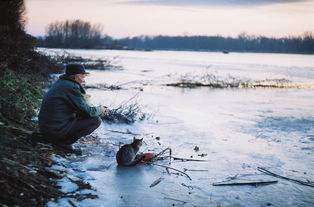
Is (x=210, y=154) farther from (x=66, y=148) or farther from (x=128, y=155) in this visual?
(x=66, y=148)

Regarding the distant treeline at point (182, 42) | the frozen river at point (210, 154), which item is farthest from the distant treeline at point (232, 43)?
the frozen river at point (210, 154)

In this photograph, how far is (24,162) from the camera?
4031 millimetres

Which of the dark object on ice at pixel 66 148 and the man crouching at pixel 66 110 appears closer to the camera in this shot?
the man crouching at pixel 66 110

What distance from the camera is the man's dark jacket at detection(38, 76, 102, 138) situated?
4637mm

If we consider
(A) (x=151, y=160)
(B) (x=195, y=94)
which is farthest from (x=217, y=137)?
(B) (x=195, y=94)

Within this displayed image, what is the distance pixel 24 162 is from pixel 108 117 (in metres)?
4.47

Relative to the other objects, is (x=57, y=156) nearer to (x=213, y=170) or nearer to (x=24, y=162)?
(x=24, y=162)

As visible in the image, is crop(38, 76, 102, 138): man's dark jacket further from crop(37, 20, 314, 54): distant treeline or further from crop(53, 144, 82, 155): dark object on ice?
crop(37, 20, 314, 54): distant treeline

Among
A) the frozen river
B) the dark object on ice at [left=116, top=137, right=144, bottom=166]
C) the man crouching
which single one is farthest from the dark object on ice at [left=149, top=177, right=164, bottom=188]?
the man crouching

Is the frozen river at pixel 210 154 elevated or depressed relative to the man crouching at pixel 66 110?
depressed

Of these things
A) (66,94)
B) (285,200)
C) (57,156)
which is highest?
(66,94)

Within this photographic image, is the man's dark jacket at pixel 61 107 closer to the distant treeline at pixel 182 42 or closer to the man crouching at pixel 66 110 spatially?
the man crouching at pixel 66 110

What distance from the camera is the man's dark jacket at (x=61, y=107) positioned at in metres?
4.64

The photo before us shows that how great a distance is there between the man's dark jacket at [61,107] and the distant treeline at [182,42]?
7424 cm
